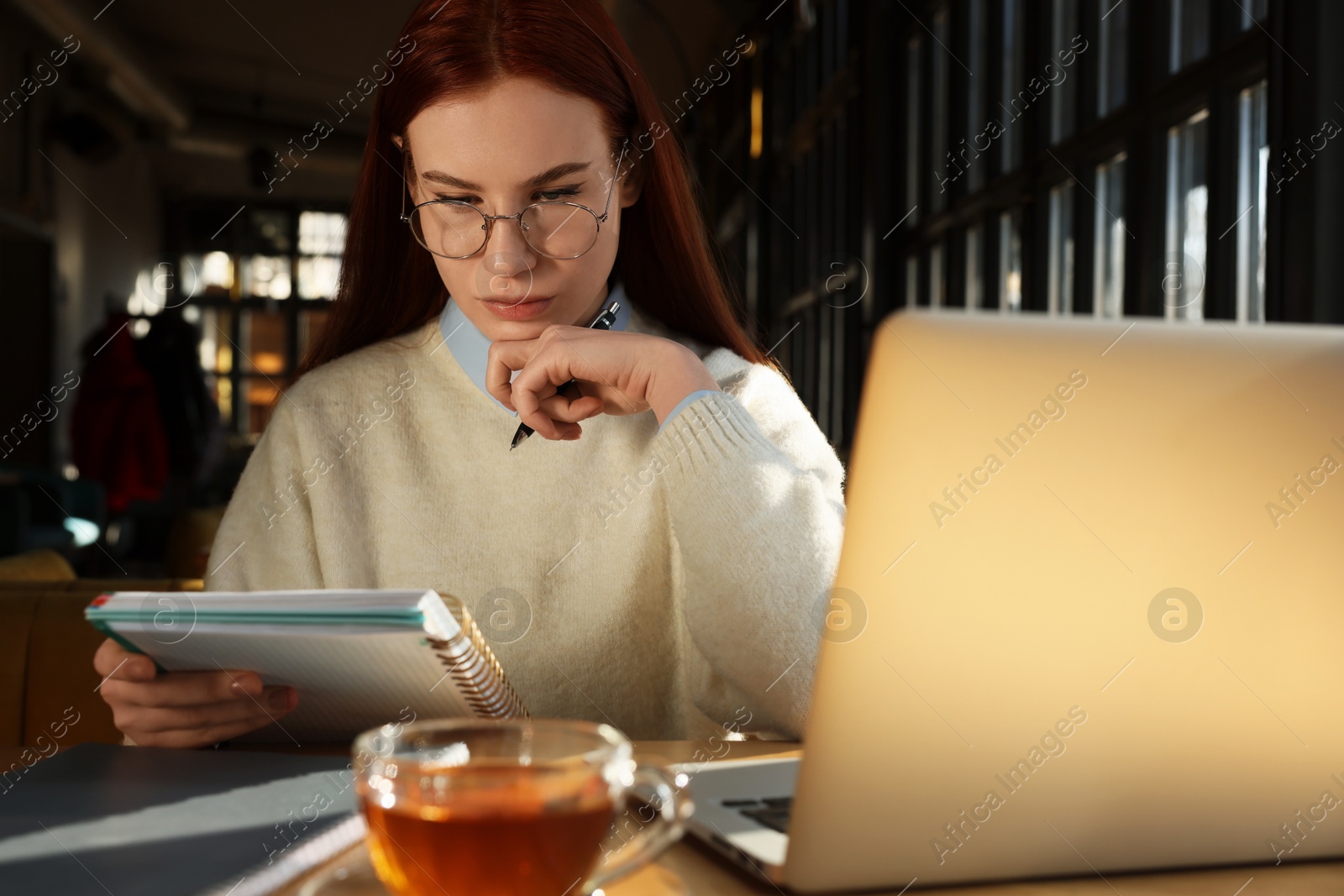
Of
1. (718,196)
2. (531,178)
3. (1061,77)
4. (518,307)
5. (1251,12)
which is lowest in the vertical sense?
(518,307)

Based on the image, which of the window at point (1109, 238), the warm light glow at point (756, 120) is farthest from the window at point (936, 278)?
the warm light glow at point (756, 120)

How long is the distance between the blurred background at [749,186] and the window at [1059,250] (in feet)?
0.03

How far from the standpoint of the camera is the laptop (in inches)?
18.5

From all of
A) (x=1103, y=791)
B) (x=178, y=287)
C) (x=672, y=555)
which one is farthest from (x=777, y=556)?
(x=178, y=287)

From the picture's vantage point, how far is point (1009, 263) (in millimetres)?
→ 3488

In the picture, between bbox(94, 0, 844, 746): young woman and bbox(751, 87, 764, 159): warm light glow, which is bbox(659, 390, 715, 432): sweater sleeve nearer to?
bbox(94, 0, 844, 746): young woman

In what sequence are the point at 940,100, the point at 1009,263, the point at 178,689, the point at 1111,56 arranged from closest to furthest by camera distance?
the point at 178,689, the point at 1111,56, the point at 1009,263, the point at 940,100

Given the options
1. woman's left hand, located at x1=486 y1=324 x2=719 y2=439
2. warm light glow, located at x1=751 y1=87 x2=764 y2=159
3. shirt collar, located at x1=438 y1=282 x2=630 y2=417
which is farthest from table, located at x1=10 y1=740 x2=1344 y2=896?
warm light glow, located at x1=751 y1=87 x2=764 y2=159

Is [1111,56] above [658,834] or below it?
above

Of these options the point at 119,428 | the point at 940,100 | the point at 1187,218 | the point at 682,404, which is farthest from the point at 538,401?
the point at 119,428

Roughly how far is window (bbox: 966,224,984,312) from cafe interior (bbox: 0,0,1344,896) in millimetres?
20

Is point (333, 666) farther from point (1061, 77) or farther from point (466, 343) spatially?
point (1061, 77)

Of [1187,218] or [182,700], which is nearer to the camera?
[182,700]

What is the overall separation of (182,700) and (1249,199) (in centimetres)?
194
